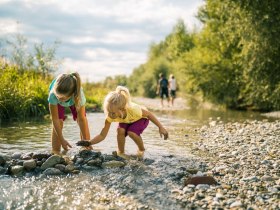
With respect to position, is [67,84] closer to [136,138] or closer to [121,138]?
[121,138]

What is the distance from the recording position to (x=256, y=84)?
1861 cm

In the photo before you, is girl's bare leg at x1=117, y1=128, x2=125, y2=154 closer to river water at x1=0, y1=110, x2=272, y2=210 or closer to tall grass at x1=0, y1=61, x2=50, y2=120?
river water at x1=0, y1=110, x2=272, y2=210

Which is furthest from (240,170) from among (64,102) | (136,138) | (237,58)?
(237,58)

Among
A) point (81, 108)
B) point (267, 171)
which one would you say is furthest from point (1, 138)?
point (267, 171)

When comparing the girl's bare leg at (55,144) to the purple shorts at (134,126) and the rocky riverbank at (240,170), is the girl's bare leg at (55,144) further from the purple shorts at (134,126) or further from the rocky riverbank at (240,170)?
the rocky riverbank at (240,170)

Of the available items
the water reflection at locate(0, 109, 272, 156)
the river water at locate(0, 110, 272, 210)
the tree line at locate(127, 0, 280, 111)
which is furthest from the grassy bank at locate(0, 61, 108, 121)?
the tree line at locate(127, 0, 280, 111)

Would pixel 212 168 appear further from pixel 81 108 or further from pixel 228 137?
pixel 228 137

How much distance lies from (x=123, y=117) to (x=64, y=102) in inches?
39.3

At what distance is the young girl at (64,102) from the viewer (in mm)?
5664

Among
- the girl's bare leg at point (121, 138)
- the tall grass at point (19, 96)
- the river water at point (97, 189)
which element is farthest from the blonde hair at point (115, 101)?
the tall grass at point (19, 96)

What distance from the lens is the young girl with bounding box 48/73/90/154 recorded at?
223 inches

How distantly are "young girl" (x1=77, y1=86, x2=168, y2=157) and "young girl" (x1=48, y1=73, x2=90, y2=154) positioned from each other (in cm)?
44

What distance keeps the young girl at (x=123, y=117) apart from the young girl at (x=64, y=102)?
1.46 ft

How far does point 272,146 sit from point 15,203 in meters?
4.89
